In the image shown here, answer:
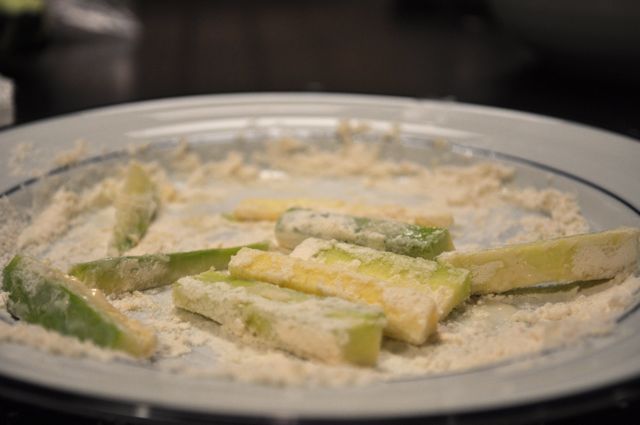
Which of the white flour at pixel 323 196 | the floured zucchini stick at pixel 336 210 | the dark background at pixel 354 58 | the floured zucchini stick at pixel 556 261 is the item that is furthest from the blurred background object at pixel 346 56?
the floured zucchini stick at pixel 556 261

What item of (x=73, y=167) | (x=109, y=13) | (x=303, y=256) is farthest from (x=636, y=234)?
(x=109, y=13)

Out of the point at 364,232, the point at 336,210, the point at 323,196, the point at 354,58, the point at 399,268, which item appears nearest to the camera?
the point at 399,268

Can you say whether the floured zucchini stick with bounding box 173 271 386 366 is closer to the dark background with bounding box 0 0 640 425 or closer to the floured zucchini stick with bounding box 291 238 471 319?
the floured zucchini stick with bounding box 291 238 471 319

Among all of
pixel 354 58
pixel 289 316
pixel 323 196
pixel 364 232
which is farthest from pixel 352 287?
pixel 354 58

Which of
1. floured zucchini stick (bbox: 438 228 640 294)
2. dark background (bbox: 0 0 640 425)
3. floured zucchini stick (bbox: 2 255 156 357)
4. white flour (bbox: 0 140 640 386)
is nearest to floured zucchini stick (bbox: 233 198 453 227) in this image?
white flour (bbox: 0 140 640 386)

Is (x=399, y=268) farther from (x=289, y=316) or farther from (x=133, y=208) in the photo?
(x=133, y=208)

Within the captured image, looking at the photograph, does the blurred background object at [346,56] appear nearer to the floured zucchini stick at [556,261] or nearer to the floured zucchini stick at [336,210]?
the floured zucchini stick at [336,210]
